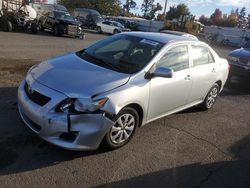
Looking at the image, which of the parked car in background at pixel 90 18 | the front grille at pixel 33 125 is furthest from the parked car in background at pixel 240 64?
the parked car in background at pixel 90 18

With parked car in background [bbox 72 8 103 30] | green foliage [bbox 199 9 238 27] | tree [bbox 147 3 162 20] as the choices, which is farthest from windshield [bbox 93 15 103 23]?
green foliage [bbox 199 9 238 27]

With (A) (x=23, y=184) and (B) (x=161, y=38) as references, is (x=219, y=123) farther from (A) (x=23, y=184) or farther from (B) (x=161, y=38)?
(A) (x=23, y=184)

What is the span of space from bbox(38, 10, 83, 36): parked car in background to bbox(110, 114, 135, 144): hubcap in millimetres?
18057

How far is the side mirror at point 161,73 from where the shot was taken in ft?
15.7

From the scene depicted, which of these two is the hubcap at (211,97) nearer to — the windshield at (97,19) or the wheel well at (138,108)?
the wheel well at (138,108)

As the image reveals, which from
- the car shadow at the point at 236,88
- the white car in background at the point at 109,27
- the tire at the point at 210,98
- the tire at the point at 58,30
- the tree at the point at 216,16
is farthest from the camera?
the tree at the point at 216,16

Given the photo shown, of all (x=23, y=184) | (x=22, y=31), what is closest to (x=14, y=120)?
(x=23, y=184)

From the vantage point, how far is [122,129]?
458cm

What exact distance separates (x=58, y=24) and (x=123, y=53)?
1730 cm

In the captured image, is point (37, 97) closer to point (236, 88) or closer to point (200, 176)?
point (200, 176)

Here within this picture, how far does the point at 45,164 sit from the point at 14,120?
4.61ft

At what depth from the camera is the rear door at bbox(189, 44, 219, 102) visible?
238 inches

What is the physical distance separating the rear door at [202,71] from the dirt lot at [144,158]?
23.8 inches

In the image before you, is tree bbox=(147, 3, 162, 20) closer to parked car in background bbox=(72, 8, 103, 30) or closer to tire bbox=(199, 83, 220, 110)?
parked car in background bbox=(72, 8, 103, 30)
